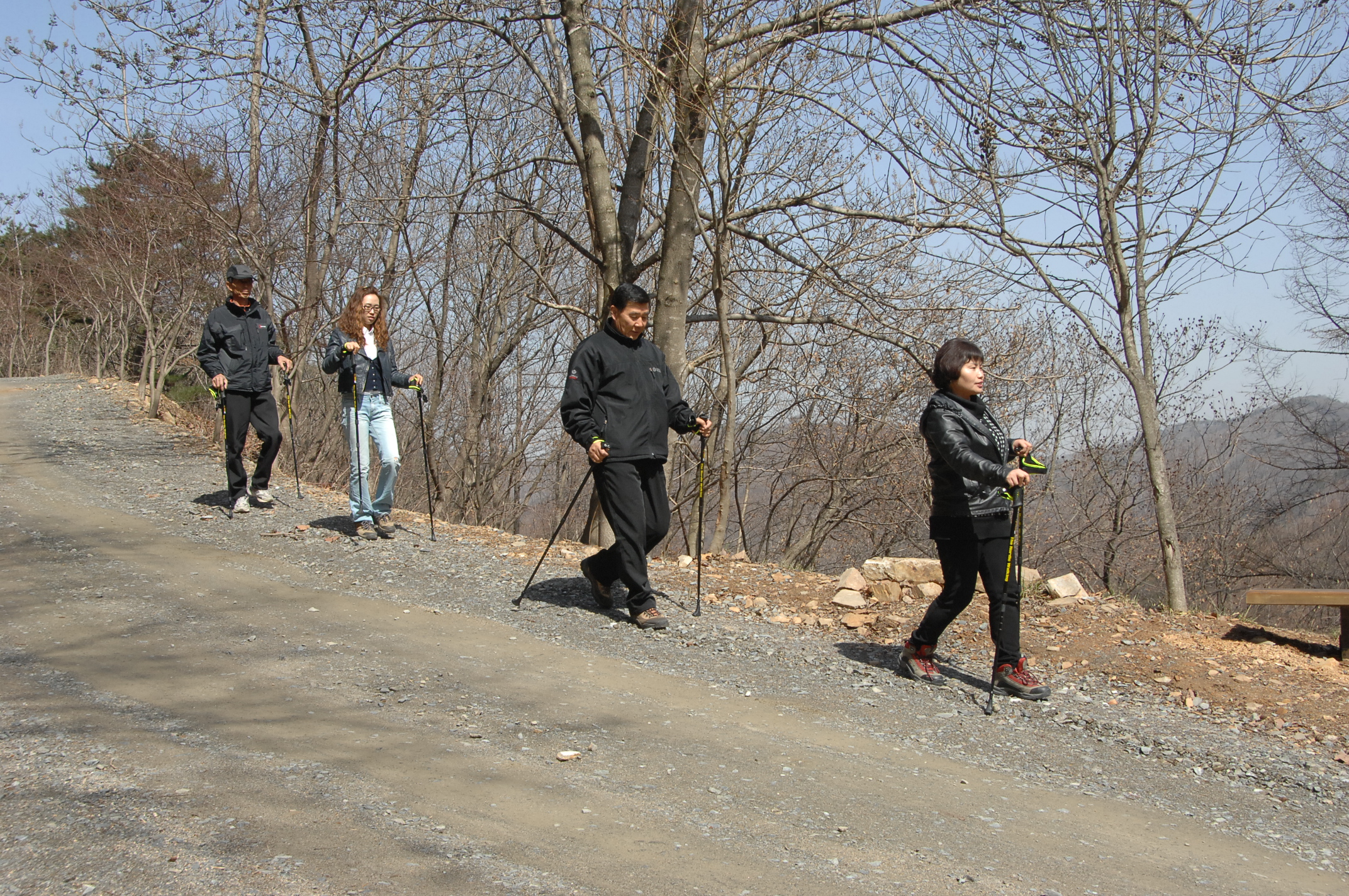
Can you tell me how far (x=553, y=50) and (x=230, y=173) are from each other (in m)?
5.21


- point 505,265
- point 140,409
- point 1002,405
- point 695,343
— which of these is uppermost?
point 505,265

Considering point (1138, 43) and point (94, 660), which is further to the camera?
point (1138, 43)

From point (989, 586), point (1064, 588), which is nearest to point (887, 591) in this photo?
point (1064, 588)

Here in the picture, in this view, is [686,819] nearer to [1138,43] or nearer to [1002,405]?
[1138,43]

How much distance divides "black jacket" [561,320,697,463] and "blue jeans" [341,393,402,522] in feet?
8.38

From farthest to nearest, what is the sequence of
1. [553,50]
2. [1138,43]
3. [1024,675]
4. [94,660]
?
[553,50], [1138,43], [1024,675], [94,660]

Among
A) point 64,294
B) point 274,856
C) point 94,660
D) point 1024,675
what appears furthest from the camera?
point 64,294

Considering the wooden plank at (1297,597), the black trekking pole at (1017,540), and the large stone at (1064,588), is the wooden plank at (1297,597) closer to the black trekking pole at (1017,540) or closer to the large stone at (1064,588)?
the large stone at (1064,588)

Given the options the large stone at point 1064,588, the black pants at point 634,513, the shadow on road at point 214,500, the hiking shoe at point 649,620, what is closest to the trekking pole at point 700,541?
the black pants at point 634,513

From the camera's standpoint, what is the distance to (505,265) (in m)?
23.8

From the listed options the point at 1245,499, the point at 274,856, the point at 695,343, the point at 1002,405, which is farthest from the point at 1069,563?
the point at 274,856

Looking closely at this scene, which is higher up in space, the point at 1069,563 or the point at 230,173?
the point at 230,173

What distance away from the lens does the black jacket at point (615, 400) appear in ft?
20.4

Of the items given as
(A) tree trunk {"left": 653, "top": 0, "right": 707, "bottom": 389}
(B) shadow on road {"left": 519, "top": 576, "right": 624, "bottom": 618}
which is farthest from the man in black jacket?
(A) tree trunk {"left": 653, "top": 0, "right": 707, "bottom": 389}
